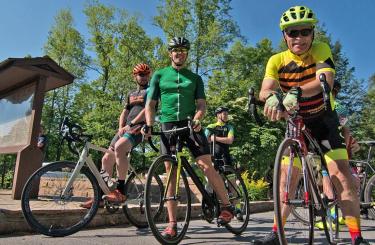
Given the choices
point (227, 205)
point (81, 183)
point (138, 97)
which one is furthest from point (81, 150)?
point (227, 205)

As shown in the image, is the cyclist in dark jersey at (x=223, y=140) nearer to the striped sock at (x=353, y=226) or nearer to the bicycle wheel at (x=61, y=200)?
the bicycle wheel at (x=61, y=200)

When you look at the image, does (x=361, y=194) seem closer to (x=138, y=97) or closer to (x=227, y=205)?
(x=227, y=205)

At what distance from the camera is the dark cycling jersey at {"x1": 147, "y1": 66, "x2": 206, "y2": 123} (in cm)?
471

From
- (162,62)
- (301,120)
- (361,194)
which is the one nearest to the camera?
(301,120)

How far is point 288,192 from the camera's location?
124 inches

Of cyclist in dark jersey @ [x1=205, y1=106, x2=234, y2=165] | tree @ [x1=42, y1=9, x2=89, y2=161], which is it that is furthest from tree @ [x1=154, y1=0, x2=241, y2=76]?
cyclist in dark jersey @ [x1=205, y1=106, x2=234, y2=165]

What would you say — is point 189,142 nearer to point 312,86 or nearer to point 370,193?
point 312,86

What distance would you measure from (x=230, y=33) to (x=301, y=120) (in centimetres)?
2770

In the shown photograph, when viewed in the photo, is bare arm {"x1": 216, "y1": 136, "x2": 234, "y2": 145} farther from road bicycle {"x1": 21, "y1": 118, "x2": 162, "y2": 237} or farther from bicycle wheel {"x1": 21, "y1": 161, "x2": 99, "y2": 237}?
bicycle wheel {"x1": 21, "y1": 161, "x2": 99, "y2": 237}

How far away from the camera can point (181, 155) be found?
4445 millimetres

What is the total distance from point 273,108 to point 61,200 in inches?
106

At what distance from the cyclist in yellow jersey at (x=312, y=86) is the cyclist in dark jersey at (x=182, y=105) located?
119cm

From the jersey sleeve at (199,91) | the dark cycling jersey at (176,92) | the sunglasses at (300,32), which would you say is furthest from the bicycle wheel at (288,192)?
the jersey sleeve at (199,91)

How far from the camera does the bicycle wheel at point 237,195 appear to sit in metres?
5.78
